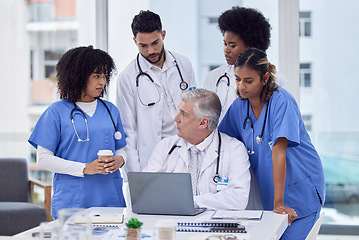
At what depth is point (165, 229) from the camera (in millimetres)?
1634

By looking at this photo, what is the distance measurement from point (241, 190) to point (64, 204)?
938 millimetres

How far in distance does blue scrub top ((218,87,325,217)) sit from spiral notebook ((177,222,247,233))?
572 millimetres

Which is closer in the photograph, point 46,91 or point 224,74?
point 224,74

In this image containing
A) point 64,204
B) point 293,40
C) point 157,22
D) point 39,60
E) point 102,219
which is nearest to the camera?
point 102,219

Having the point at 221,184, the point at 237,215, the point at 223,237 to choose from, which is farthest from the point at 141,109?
the point at 223,237

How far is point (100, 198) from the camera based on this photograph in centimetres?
275

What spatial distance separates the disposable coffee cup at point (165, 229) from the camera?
1.62 m

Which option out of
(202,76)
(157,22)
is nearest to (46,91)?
(202,76)

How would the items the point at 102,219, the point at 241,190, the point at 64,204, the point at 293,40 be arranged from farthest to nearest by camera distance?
the point at 293,40, the point at 64,204, the point at 241,190, the point at 102,219

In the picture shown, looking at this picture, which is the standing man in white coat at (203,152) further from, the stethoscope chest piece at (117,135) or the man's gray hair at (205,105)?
the stethoscope chest piece at (117,135)

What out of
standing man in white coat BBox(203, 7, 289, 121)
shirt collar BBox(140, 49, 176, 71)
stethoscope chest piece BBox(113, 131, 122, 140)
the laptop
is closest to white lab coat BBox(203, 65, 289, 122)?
standing man in white coat BBox(203, 7, 289, 121)

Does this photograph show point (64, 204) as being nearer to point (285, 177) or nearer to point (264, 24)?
point (285, 177)

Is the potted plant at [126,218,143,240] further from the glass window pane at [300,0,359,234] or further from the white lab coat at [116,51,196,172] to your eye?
the glass window pane at [300,0,359,234]

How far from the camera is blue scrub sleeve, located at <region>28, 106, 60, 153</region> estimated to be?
2652mm
